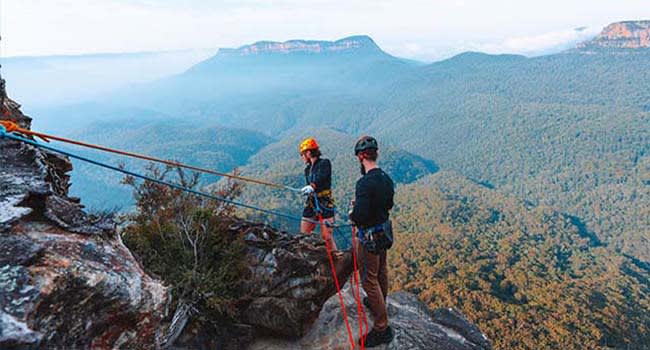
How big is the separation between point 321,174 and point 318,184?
19 centimetres

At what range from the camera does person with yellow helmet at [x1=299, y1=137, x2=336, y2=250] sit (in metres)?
6.18

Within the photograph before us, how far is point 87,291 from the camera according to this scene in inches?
102

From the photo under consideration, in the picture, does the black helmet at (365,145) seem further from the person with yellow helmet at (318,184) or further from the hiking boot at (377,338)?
the hiking boot at (377,338)

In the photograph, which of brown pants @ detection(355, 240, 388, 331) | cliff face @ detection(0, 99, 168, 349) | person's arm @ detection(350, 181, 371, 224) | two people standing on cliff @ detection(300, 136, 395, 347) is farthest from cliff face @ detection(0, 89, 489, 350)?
person's arm @ detection(350, 181, 371, 224)

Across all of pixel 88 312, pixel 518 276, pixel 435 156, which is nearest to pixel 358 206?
pixel 88 312

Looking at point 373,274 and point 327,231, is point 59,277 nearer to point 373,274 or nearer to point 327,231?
point 373,274

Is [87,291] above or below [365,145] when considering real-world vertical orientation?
below

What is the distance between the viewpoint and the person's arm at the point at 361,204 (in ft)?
14.2

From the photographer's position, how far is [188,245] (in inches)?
227

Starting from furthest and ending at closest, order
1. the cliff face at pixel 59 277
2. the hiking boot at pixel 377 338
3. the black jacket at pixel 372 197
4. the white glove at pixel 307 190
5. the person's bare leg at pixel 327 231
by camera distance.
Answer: the person's bare leg at pixel 327 231 → the white glove at pixel 307 190 → the hiking boot at pixel 377 338 → the black jacket at pixel 372 197 → the cliff face at pixel 59 277

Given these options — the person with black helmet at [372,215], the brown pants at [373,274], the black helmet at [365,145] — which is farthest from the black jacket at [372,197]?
the brown pants at [373,274]

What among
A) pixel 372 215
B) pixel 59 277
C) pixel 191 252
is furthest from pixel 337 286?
pixel 59 277

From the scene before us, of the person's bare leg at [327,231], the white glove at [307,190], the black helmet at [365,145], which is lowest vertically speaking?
the person's bare leg at [327,231]

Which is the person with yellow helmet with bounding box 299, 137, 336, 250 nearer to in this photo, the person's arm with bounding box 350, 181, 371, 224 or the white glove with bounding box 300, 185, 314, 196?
the white glove with bounding box 300, 185, 314, 196
